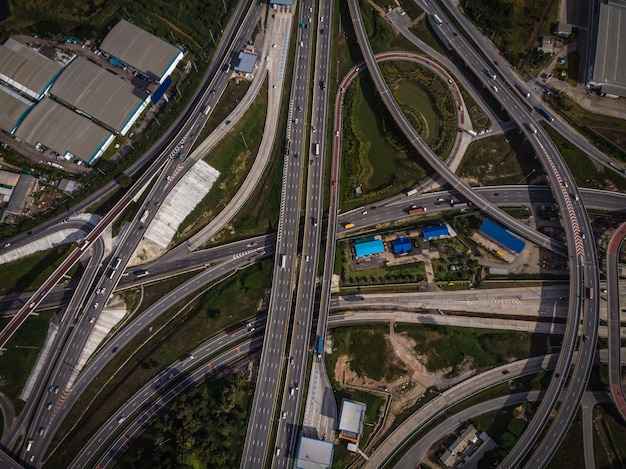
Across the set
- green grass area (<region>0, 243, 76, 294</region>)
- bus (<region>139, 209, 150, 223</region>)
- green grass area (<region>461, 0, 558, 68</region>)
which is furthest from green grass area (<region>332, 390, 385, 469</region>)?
green grass area (<region>461, 0, 558, 68</region>)

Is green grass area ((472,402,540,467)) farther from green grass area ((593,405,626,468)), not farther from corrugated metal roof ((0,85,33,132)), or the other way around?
corrugated metal roof ((0,85,33,132))

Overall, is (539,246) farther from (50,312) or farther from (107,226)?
(50,312)

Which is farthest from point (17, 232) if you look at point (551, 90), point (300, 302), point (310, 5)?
point (551, 90)

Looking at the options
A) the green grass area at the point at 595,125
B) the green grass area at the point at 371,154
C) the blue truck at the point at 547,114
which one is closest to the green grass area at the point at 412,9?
the green grass area at the point at 371,154

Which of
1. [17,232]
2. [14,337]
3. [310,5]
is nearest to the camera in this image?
[14,337]

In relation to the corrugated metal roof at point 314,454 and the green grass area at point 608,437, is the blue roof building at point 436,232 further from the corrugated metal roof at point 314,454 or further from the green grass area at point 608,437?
the corrugated metal roof at point 314,454

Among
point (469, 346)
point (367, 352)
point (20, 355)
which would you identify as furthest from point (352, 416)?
point (20, 355)

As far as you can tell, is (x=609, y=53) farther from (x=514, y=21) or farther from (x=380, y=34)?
(x=380, y=34)
